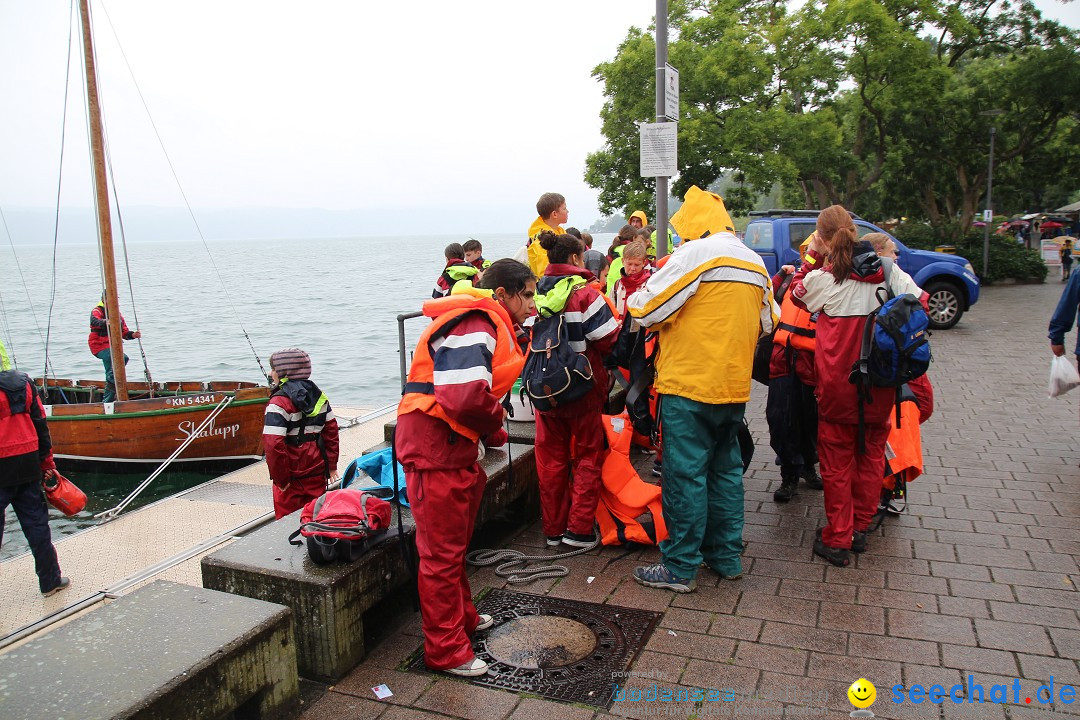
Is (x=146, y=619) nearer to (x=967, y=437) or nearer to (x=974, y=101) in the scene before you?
(x=967, y=437)

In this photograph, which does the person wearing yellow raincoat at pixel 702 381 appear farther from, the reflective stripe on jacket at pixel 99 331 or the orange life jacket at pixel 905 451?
the reflective stripe on jacket at pixel 99 331

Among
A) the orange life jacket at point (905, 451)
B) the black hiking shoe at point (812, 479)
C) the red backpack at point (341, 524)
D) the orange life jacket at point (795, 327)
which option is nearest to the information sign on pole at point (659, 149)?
the orange life jacket at point (795, 327)

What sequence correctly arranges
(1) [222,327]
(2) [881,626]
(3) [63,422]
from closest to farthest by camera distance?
(2) [881,626] < (3) [63,422] < (1) [222,327]

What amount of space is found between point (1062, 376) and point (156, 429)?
12.7 m

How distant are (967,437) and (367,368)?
69.1 ft

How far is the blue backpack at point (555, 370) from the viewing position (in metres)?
4.29

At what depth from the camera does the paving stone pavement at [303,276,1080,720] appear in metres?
3.12

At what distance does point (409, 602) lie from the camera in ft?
13.3

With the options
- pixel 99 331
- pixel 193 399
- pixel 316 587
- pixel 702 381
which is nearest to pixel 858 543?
pixel 702 381

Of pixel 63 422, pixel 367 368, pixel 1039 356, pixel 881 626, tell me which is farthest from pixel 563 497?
pixel 367 368

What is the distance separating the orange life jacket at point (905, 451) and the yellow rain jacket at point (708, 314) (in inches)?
61.4

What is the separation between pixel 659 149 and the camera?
688 cm

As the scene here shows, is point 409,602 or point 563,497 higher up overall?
point 563,497

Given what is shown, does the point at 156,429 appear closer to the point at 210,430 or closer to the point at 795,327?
the point at 210,430
